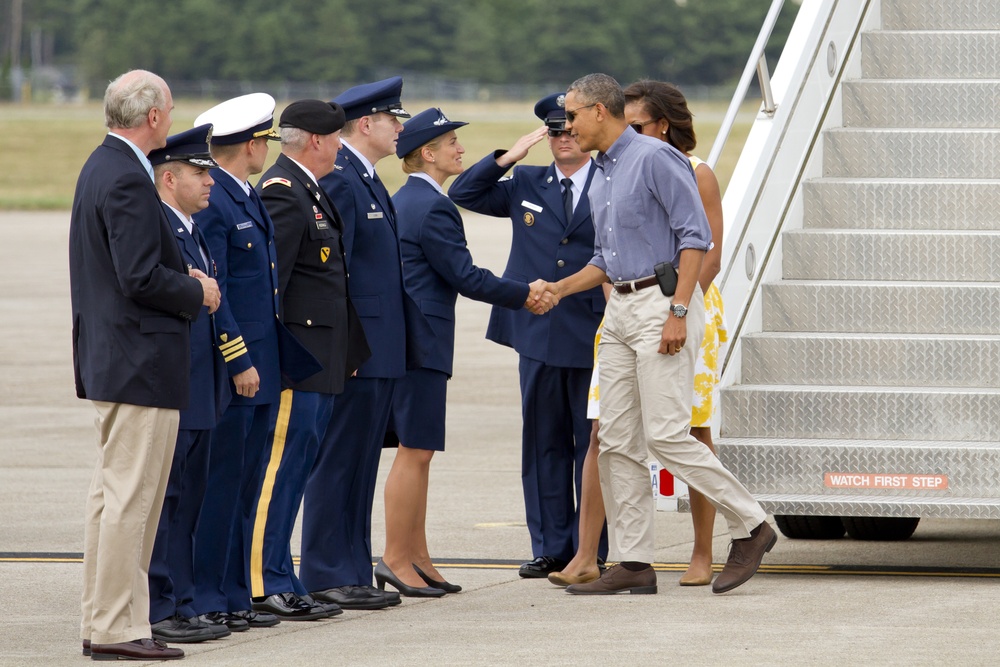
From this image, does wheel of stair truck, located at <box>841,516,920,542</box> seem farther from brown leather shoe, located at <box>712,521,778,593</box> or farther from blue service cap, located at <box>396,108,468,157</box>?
blue service cap, located at <box>396,108,468,157</box>

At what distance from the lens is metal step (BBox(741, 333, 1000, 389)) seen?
288 inches

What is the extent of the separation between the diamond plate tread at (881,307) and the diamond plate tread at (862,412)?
39 cm

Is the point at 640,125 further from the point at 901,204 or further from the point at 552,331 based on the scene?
the point at 901,204

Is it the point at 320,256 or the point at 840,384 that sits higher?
the point at 320,256

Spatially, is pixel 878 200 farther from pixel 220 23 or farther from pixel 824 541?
pixel 220 23

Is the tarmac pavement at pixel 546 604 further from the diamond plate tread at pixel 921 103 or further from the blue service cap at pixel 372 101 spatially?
the diamond plate tread at pixel 921 103

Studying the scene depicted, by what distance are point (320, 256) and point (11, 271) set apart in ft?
66.5

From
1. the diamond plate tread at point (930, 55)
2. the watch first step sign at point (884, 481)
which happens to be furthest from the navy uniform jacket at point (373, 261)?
the diamond plate tread at point (930, 55)

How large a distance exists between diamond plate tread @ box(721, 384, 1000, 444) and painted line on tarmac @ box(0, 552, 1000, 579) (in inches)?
21.8

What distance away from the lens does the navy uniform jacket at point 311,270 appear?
624 cm

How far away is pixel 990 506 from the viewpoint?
6.71 metres

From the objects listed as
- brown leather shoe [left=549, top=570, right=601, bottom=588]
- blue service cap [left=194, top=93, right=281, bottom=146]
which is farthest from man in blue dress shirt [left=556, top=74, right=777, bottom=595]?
blue service cap [left=194, top=93, right=281, bottom=146]

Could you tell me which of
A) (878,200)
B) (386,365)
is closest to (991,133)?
(878,200)

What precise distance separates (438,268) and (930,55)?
3227 mm
